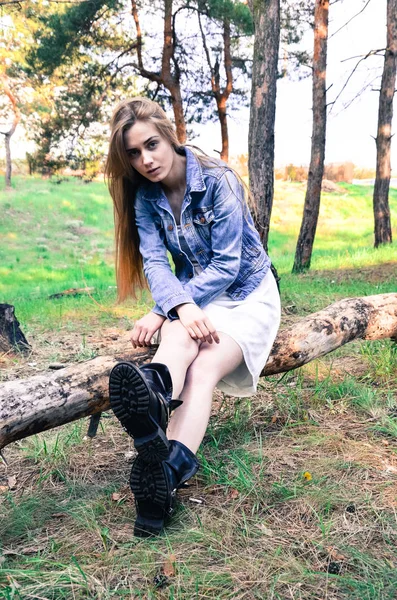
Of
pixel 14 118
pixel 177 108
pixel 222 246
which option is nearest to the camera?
pixel 222 246

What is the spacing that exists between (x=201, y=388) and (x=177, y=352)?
16 centimetres

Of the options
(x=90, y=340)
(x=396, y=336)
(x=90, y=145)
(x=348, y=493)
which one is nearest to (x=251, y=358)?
(x=348, y=493)

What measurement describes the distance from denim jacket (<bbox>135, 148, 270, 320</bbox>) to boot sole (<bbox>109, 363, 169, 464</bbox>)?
0.58 meters

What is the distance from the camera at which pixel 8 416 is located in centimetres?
184

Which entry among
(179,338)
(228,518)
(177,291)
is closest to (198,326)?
(179,338)

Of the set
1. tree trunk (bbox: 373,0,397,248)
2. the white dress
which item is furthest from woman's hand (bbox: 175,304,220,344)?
tree trunk (bbox: 373,0,397,248)

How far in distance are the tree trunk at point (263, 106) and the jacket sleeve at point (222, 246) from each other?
328 cm

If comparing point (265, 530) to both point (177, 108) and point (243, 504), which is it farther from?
point (177, 108)

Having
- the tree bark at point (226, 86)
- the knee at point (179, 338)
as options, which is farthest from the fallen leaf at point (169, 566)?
the tree bark at point (226, 86)

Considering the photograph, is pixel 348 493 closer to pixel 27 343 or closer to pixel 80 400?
pixel 80 400

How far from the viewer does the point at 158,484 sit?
1705 mm

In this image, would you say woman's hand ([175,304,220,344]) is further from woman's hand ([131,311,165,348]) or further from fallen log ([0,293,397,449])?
fallen log ([0,293,397,449])

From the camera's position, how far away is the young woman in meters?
1.73

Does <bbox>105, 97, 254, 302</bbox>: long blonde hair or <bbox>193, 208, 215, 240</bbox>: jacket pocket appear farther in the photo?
<bbox>193, 208, 215, 240</bbox>: jacket pocket
